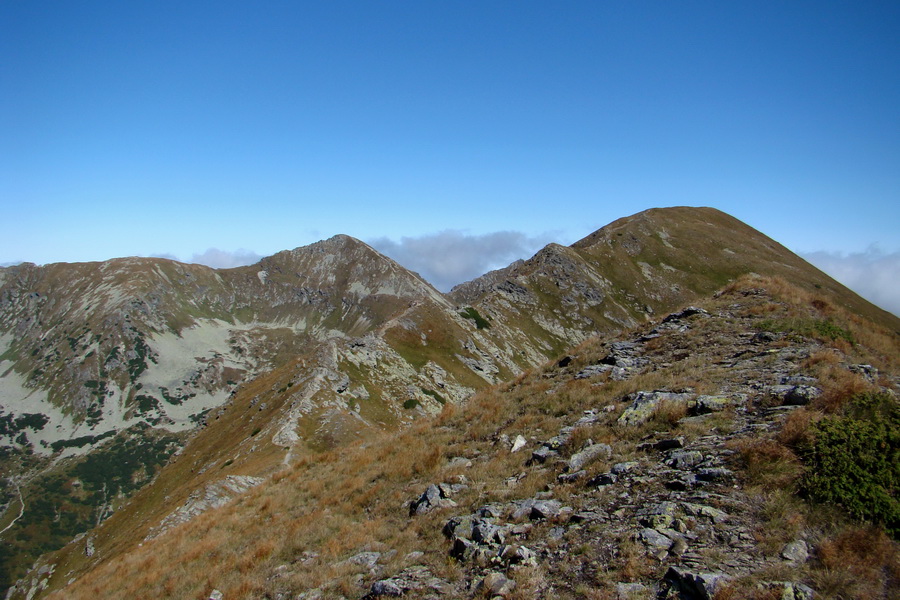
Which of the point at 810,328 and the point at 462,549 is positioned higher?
the point at 810,328

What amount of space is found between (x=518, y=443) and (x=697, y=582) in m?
8.00

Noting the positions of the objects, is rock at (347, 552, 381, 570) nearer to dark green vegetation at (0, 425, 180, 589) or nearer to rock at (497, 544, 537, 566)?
rock at (497, 544, 537, 566)

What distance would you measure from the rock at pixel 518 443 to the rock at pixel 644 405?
3076mm

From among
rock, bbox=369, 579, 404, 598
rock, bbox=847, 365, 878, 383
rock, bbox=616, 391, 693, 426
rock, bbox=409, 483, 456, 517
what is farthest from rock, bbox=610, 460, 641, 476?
rock, bbox=847, 365, 878, 383

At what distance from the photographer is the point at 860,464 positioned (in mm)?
8602

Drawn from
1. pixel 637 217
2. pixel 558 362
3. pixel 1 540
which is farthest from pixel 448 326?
pixel 1 540

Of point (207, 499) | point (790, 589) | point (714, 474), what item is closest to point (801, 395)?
point (714, 474)

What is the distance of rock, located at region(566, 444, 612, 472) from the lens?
11750 millimetres

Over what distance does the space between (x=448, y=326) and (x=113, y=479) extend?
612 ft

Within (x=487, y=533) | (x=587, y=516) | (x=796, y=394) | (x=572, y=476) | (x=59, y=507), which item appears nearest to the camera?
(x=587, y=516)

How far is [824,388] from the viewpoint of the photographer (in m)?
12.0

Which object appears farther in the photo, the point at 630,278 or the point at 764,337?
the point at 630,278

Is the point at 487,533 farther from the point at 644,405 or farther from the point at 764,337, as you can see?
the point at 764,337

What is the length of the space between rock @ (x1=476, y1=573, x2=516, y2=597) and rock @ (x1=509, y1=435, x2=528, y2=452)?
20.3 ft
